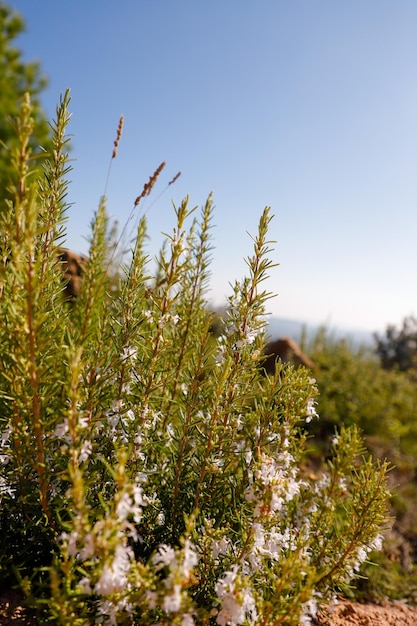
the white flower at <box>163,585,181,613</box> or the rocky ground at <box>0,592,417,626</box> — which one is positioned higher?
the white flower at <box>163,585,181,613</box>

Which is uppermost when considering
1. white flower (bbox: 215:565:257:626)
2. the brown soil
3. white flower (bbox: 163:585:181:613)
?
white flower (bbox: 163:585:181:613)

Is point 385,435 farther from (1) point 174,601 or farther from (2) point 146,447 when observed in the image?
(1) point 174,601

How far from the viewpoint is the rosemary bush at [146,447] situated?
148 cm

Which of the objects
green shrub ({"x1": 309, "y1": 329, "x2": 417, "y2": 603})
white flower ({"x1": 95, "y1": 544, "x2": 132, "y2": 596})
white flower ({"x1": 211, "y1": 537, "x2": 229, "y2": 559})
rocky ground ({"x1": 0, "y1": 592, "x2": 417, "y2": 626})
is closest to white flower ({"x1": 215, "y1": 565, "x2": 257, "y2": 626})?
white flower ({"x1": 211, "y1": 537, "x2": 229, "y2": 559})

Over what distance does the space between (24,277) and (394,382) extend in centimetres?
1036

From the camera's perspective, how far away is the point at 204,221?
2.13 meters

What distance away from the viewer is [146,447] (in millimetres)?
2111

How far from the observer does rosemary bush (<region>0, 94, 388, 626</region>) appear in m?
1.48

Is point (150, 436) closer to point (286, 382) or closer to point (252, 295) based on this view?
point (286, 382)

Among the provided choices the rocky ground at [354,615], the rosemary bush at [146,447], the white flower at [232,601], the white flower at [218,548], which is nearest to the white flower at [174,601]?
the rosemary bush at [146,447]

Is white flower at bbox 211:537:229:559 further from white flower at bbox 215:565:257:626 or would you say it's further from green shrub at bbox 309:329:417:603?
green shrub at bbox 309:329:417:603

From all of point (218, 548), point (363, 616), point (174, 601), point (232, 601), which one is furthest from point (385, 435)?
point (174, 601)

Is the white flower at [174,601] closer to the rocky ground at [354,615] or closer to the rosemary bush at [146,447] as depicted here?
the rosemary bush at [146,447]

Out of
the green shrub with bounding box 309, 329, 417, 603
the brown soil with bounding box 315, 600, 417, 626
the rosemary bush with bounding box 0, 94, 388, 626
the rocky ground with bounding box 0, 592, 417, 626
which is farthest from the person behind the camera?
the green shrub with bounding box 309, 329, 417, 603
